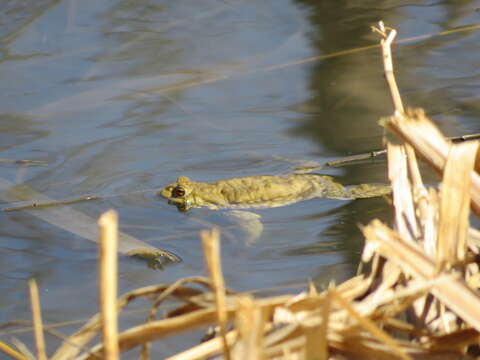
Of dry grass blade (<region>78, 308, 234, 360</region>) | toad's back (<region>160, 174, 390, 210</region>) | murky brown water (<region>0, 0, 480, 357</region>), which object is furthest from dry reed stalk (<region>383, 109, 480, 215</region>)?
toad's back (<region>160, 174, 390, 210</region>)

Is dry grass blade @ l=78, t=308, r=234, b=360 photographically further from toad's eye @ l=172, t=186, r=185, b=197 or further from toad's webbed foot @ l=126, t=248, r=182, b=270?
toad's eye @ l=172, t=186, r=185, b=197

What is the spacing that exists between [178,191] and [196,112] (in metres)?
0.93

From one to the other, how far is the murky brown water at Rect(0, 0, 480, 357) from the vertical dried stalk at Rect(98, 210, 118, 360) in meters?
1.04

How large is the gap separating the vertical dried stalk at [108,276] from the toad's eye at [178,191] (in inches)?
92.8

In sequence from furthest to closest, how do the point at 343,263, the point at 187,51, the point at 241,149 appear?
the point at 187,51 < the point at 241,149 < the point at 343,263

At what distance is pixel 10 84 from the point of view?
4984 mm

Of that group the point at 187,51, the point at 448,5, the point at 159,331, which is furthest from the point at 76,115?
the point at 159,331

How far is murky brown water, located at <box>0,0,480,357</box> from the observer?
113 inches

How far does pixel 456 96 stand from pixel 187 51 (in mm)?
1912

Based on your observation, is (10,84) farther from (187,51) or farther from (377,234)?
(377,234)

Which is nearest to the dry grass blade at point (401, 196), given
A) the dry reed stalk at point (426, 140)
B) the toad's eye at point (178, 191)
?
the dry reed stalk at point (426, 140)

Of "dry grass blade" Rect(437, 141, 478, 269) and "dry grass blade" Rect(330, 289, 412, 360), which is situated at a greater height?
"dry grass blade" Rect(437, 141, 478, 269)

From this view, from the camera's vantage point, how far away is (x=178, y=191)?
358 centimetres

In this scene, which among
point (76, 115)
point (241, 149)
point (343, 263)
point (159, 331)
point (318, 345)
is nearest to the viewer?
point (318, 345)
